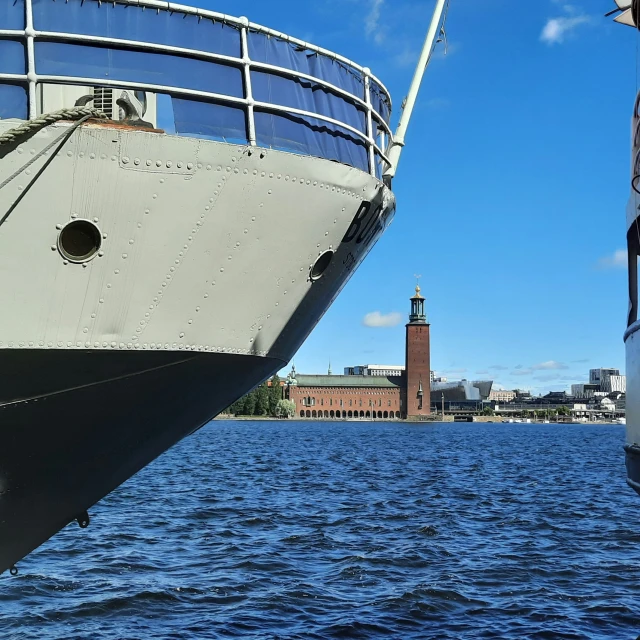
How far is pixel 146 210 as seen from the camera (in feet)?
19.0

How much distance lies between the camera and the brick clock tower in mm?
160875

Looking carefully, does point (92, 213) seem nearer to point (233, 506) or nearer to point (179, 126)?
point (179, 126)

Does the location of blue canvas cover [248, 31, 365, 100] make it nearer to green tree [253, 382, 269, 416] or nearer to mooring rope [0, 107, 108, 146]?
mooring rope [0, 107, 108, 146]

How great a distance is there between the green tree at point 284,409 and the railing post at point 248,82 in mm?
161734

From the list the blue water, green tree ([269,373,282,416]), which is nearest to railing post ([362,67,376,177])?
the blue water

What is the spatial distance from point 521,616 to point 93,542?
30.2 feet

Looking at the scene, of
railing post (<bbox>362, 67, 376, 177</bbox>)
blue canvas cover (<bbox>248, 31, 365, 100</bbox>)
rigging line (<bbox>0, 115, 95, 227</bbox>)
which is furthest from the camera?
railing post (<bbox>362, 67, 376, 177</bbox>)

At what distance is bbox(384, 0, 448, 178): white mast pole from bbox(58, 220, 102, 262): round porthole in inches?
136

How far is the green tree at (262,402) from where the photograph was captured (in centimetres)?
16400

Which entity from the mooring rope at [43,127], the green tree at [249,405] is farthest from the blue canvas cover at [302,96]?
the green tree at [249,405]

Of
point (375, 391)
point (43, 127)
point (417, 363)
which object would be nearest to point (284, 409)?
point (375, 391)

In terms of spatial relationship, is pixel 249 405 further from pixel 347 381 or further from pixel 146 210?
pixel 146 210

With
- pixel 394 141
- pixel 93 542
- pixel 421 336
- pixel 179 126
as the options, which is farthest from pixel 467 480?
pixel 421 336

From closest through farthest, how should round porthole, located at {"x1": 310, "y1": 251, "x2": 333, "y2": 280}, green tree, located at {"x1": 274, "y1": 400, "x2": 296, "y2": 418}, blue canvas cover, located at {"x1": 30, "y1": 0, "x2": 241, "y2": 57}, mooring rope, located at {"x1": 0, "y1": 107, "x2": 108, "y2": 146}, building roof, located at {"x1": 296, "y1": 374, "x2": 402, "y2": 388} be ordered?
mooring rope, located at {"x1": 0, "y1": 107, "x2": 108, "y2": 146} < blue canvas cover, located at {"x1": 30, "y1": 0, "x2": 241, "y2": 57} < round porthole, located at {"x1": 310, "y1": 251, "x2": 333, "y2": 280} < green tree, located at {"x1": 274, "y1": 400, "x2": 296, "y2": 418} < building roof, located at {"x1": 296, "y1": 374, "x2": 402, "y2": 388}
